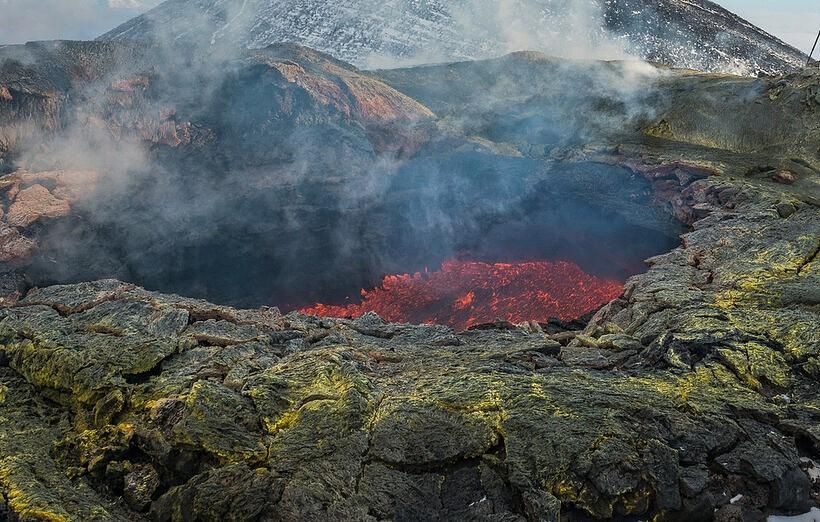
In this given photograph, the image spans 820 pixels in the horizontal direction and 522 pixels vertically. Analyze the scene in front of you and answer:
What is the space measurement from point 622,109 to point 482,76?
881 cm

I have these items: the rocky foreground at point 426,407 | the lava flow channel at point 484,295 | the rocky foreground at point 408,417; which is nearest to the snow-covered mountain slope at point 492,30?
the lava flow channel at point 484,295

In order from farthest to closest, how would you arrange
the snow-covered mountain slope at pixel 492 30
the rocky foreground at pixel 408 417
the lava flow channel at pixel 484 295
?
the snow-covered mountain slope at pixel 492 30, the lava flow channel at pixel 484 295, the rocky foreground at pixel 408 417

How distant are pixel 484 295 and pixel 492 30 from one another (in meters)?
46.0

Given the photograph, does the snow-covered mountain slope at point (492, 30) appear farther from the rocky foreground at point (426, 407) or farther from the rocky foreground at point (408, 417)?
the rocky foreground at point (408, 417)

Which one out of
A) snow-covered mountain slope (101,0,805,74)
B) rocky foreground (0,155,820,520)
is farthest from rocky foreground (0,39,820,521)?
snow-covered mountain slope (101,0,805,74)

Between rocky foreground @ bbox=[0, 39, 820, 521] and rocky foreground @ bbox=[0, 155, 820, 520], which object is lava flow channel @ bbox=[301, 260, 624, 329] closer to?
rocky foreground @ bbox=[0, 39, 820, 521]

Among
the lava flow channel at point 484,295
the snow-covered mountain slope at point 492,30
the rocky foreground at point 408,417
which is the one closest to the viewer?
the rocky foreground at point 408,417

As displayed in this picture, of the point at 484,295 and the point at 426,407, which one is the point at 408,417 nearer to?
the point at 426,407

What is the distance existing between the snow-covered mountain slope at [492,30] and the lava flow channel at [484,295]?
3586 centimetres

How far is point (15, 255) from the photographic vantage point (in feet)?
49.8

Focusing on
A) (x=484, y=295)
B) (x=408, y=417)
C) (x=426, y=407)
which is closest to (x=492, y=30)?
(x=484, y=295)

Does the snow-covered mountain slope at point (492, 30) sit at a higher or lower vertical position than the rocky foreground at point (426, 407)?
higher

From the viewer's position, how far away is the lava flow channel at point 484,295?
606 inches

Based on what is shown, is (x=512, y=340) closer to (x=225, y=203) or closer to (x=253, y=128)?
(x=225, y=203)
